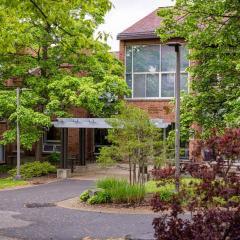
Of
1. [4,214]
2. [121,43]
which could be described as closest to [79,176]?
[121,43]

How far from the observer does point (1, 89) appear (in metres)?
25.8

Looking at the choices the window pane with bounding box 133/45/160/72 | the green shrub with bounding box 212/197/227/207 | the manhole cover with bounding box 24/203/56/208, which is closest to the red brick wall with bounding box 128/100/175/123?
the window pane with bounding box 133/45/160/72

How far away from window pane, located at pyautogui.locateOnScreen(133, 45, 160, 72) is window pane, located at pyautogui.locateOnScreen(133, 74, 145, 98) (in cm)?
38

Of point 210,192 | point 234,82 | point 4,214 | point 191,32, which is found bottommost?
point 4,214

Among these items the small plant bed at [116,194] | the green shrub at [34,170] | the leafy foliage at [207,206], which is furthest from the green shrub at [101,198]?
the green shrub at [34,170]

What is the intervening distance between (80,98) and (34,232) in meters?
12.4

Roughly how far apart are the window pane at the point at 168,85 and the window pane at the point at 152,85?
39cm

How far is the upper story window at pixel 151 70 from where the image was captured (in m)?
27.8

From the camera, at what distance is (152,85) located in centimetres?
2820

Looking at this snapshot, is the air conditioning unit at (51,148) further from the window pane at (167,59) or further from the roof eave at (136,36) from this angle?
the window pane at (167,59)

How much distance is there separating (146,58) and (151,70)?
70 centimetres

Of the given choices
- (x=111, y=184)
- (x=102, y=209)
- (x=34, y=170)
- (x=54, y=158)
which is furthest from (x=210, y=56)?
(x=54, y=158)

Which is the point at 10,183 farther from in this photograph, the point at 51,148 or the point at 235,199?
the point at 235,199

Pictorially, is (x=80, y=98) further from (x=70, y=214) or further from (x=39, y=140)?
(x=70, y=214)
